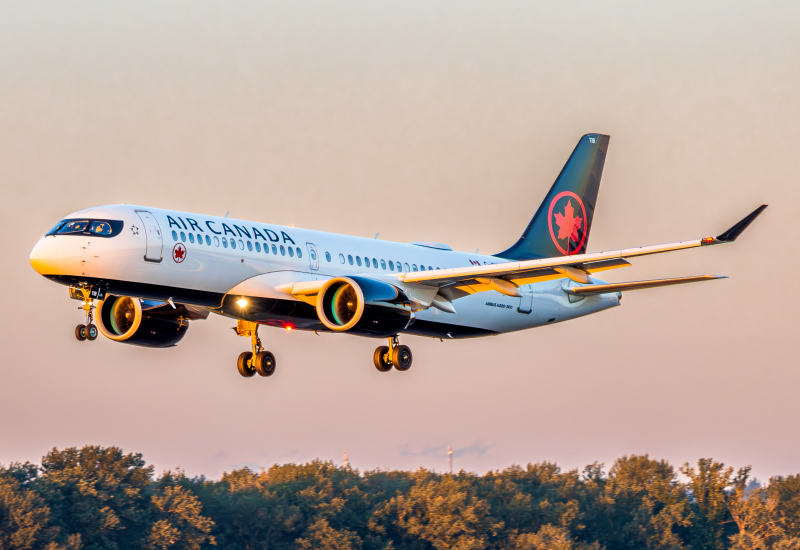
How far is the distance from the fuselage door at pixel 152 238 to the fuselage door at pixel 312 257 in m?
6.66

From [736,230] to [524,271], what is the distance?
30.4ft

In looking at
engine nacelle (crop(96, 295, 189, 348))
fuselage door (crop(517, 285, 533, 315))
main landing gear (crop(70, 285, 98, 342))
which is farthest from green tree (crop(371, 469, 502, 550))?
main landing gear (crop(70, 285, 98, 342))

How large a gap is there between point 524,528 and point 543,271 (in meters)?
99.1

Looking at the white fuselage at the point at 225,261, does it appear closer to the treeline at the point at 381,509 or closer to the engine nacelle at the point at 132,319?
the engine nacelle at the point at 132,319

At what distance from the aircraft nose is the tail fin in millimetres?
24178

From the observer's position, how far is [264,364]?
46406 mm

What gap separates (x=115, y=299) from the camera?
45.1m

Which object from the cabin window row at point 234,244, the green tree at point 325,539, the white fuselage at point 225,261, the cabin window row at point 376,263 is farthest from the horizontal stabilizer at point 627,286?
the green tree at point 325,539

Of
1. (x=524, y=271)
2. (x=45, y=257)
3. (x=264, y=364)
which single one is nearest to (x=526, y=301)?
(x=524, y=271)

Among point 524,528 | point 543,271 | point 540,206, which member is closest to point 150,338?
point 543,271

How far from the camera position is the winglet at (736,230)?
3238 cm

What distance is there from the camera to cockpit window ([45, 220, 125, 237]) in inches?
1464

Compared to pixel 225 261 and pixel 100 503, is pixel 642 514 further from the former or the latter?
pixel 225 261

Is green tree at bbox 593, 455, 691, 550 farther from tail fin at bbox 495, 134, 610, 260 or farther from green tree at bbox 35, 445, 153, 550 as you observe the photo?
tail fin at bbox 495, 134, 610, 260
